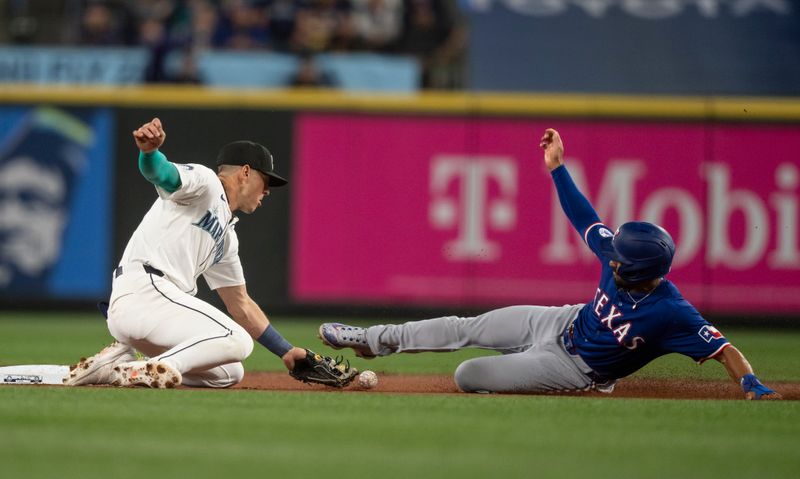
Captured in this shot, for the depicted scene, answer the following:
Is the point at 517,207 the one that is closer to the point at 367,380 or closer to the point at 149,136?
the point at 367,380

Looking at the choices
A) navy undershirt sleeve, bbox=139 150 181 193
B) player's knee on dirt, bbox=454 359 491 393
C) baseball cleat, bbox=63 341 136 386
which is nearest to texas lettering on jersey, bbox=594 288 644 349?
player's knee on dirt, bbox=454 359 491 393

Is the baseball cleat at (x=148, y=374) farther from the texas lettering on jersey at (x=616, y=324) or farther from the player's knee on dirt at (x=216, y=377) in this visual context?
the texas lettering on jersey at (x=616, y=324)

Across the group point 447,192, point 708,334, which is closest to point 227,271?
point 708,334

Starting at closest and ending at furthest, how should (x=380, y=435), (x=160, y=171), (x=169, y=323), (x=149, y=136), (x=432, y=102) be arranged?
(x=380, y=435) → (x=149, y=136) → (x=160, y=171) → (x=169, y=323) → (x=432, y=102)

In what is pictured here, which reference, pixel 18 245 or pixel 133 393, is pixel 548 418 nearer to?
pixel 133 393

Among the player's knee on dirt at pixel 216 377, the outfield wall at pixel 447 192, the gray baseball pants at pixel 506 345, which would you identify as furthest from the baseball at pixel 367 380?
the outfield wall at pixel 447 192
